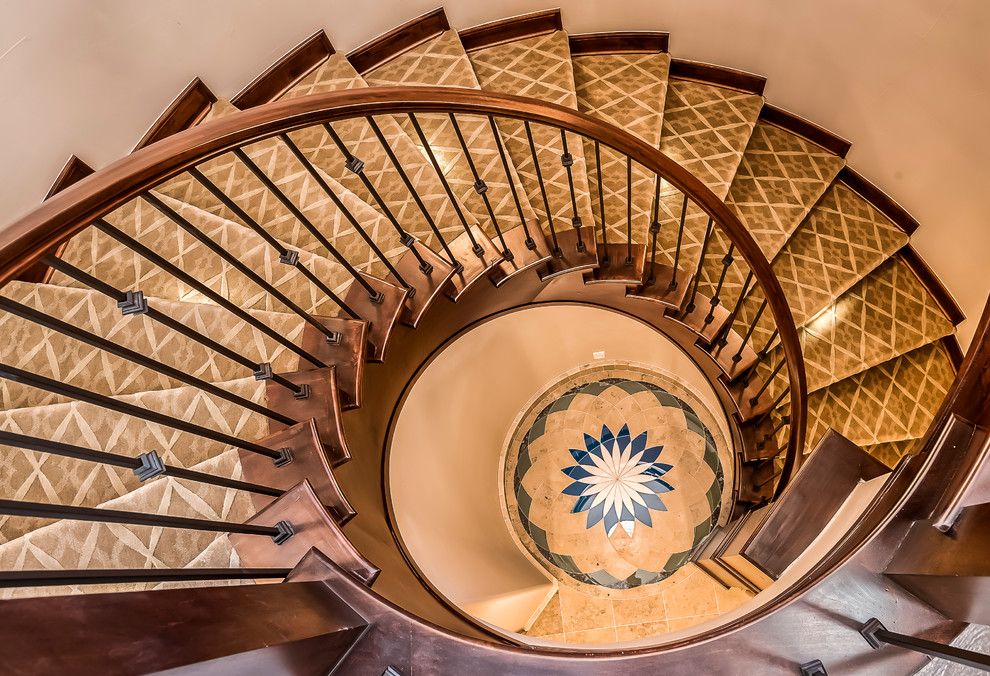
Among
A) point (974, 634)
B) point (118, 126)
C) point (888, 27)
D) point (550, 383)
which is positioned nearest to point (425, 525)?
point (550, 383)

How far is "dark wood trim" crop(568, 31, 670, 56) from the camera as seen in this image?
3.93m

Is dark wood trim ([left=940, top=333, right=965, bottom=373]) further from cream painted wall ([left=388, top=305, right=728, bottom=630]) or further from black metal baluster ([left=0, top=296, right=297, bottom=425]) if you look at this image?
black metal baluster ([left=0, top=296, right=297, bottom=425])

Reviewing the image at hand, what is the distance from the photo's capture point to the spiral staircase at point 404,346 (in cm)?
136

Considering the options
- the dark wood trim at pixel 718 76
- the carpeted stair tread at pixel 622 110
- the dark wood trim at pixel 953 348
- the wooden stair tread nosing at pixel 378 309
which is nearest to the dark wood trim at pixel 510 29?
the carpeted stair tread at pixel 622 110

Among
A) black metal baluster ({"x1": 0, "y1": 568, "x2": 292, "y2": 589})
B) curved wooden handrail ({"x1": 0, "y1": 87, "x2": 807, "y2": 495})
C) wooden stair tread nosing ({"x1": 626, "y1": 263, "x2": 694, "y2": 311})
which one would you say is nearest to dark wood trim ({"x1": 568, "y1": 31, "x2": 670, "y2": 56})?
wooden stair tread nosing ({"x1": 626, "y1": 263, "x2": 694, "y2": 311})

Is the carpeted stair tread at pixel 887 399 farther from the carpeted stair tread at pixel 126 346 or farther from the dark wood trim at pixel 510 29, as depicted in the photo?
the carpeted stair tread at pixel 126 346

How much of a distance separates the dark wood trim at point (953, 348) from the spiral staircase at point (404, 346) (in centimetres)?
1

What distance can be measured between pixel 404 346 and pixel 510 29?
2.12 m

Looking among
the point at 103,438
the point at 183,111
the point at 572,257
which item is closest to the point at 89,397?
the point at 103,438

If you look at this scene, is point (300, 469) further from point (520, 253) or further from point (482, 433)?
point (482, 433)

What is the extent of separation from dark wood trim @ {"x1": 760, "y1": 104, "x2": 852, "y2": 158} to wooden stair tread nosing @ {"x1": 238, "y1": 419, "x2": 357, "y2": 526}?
3.34 meters

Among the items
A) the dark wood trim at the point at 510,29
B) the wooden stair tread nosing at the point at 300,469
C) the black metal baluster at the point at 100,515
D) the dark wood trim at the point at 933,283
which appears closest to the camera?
the black metal baluster at the point at 100,515

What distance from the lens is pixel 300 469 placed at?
210 cm

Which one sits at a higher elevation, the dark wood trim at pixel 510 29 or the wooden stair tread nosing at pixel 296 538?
the dark wood trim at pixel 510 29
